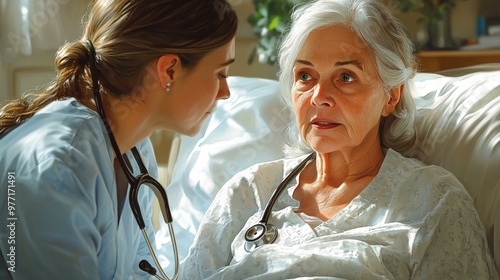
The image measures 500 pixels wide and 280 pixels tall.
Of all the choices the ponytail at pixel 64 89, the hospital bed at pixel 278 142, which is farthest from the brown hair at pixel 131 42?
the hospital bed at pixel 278 142

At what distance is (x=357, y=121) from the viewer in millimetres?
1650

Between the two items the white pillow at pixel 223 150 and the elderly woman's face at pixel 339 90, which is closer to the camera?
the elderly woman's face at pixel 339 90

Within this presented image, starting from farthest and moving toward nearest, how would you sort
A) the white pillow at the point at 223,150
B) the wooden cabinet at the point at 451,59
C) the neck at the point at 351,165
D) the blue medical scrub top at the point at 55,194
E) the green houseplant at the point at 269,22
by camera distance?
the wooden cabinet at the point at 451,59
the green houseplant at the point at 269,22
the white pillow at the point at 223,150
the neck at the point at 351,165
the blue medical scrub top at the point at 55,194

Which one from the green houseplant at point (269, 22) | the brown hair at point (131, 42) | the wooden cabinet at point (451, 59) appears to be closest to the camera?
the brown hair at point (131, 42)

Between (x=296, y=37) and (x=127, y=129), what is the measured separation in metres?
0.49

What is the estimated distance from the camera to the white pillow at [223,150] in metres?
2.00

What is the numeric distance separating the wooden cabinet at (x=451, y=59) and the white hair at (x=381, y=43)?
157 cm

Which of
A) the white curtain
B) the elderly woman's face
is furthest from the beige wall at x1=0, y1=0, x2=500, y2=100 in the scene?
the elderly woman's face

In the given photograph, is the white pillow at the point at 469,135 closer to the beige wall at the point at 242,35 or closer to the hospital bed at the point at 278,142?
the hospital bed at the point at 278,142

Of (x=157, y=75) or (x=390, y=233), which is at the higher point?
(x=157, y=75)

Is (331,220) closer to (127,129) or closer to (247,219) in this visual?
(247,219)

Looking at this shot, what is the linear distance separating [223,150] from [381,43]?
0.61m

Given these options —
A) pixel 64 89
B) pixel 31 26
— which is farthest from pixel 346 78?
pixel 31 26

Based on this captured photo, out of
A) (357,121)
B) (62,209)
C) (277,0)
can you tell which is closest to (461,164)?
(357,121)
